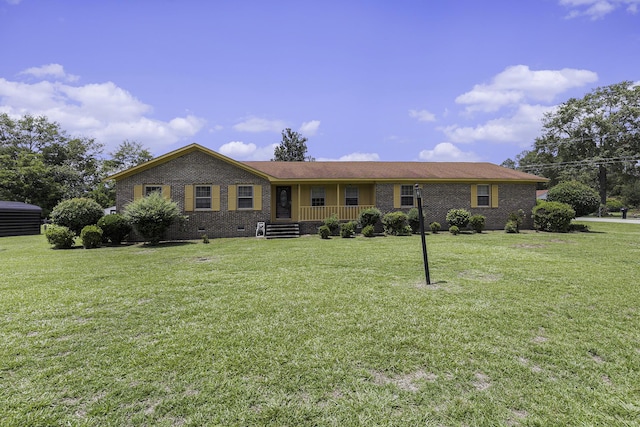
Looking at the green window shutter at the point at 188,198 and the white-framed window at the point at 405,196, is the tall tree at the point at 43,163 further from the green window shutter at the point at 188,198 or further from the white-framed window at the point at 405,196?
the white-framed window at the point at 405,196

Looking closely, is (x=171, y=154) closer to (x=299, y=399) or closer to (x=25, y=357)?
(x=25, y=357)

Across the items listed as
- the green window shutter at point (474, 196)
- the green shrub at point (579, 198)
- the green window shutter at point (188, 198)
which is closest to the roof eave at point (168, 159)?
the green window shutter at point (188, 198)

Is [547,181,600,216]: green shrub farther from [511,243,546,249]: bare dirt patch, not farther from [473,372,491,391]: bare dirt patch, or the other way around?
[473,372,491,391]: bare dirt patch

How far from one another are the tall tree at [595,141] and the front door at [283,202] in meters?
42.1

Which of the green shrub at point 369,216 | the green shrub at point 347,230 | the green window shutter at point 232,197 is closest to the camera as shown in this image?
the green shrub at point 347,230

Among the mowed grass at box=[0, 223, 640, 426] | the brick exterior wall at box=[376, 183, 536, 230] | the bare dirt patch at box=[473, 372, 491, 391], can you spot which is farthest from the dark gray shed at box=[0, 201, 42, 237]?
the bare dirt patch at box=[473, 372, 491, 391]

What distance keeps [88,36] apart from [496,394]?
14.0 m

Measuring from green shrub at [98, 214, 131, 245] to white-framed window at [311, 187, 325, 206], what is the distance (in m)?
9.41

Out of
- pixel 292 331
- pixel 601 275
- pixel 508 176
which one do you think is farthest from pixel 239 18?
pixel 508 176

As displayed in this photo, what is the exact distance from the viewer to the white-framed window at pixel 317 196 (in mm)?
18547

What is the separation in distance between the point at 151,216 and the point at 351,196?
415 inches

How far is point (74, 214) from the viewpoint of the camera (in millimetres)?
13875

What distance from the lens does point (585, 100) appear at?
4312 centimetres

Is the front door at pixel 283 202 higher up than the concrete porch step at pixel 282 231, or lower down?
higher up
